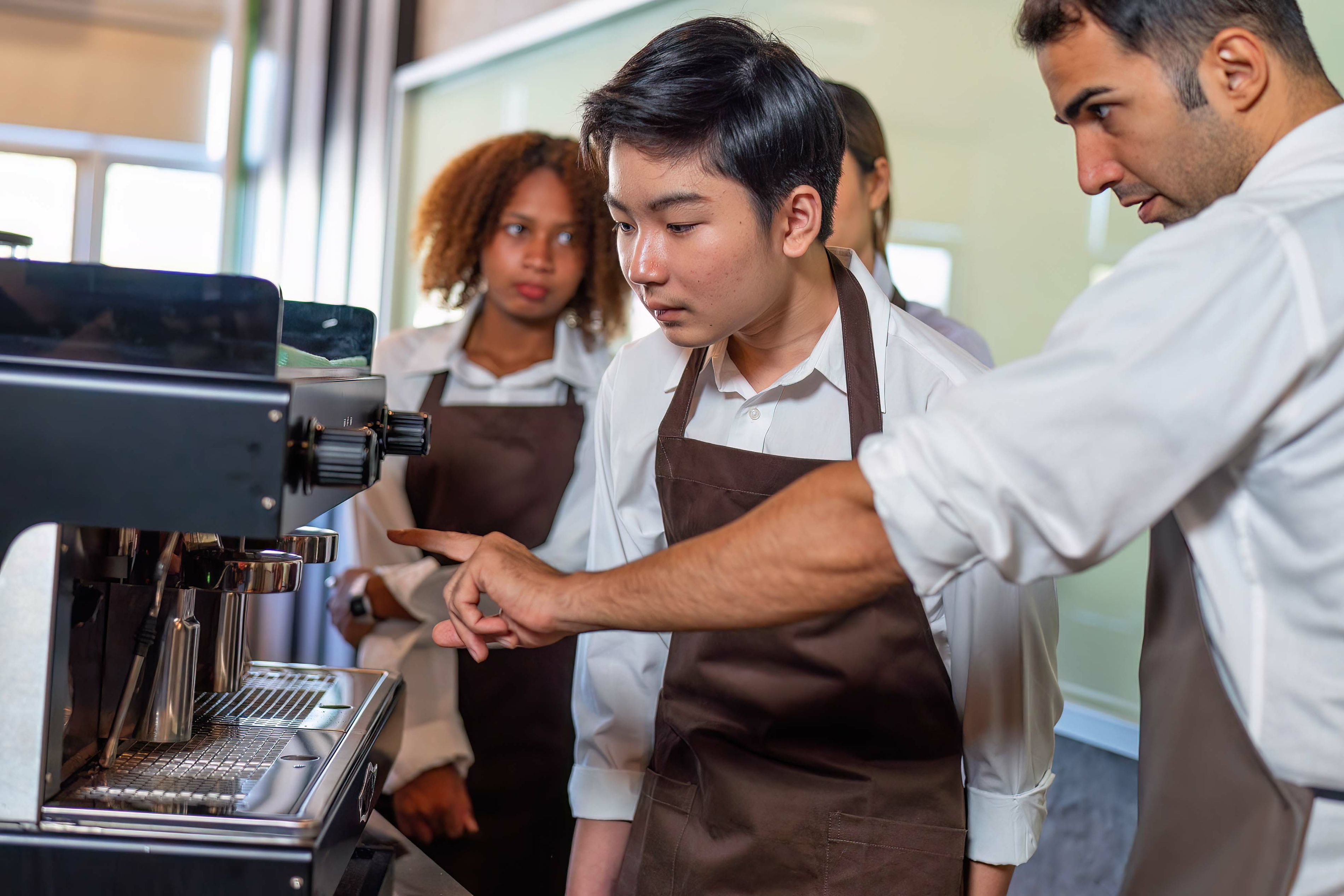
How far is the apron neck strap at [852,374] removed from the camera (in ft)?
3.34

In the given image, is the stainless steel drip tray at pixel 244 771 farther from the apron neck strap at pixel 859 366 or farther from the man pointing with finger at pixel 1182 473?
the apron neck strap at pixel 859 366

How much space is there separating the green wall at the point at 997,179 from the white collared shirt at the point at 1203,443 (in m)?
0.96

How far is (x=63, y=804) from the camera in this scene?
730mm

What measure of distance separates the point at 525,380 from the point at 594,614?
3.47ft

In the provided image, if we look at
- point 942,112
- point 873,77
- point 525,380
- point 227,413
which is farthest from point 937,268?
point 227,413

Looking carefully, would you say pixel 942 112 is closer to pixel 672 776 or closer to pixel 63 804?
pixel 672 776

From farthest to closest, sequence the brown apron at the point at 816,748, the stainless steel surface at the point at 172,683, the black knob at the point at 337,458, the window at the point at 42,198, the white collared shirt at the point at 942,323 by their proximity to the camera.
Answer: the window at the point at 42,198 → the white collared shirt at the point at 942,323 → the brown apron at the point at 816,748 → the stainless steel surface at the point at 172,683 → the black knob at the point at 337,458

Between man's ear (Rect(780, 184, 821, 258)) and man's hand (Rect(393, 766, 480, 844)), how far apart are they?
3.03 ft

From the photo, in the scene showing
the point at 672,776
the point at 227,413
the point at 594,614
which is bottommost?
the point at 672,776

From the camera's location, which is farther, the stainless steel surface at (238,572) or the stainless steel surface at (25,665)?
the stainless steel surface at (238,572)

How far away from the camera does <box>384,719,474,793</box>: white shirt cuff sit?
1559mm

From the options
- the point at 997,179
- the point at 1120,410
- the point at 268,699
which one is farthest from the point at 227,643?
the point at 997,179

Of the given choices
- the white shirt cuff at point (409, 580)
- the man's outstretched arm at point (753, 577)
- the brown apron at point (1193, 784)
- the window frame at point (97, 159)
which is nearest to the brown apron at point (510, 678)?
the white shirt cuff at point (409, 580)

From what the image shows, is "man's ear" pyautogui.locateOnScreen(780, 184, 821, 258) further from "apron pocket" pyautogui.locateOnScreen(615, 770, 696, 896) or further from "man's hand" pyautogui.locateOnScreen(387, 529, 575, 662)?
"apron pocket" pyautogui.locateOnScreen(615, 770, 696, 896)
